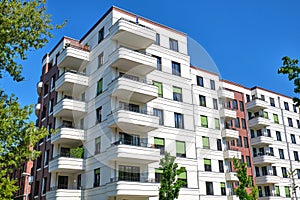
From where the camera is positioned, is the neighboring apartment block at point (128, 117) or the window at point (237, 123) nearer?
the neighboring apartment block at point (128, 117)

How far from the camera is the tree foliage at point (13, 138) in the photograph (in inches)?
562

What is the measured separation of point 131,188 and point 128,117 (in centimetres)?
590

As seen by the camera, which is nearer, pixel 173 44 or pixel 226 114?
pixel 173 44

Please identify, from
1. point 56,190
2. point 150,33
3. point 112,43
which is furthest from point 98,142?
point 150,33

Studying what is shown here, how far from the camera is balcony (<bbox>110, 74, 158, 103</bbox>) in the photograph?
28359 mm

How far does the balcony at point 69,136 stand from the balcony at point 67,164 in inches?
68.0

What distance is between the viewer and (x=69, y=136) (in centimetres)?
3144

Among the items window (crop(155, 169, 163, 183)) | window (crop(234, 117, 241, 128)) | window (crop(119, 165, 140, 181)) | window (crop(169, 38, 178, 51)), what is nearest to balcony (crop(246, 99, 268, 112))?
window (crop(234, 117, 241, 128))

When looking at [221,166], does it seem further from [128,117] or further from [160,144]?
[128,117]

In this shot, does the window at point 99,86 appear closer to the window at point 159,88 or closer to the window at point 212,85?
the window at point 159,88

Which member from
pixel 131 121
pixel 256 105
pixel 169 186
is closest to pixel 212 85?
pixel 256 105

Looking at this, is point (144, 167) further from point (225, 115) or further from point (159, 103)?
point (225, 115)

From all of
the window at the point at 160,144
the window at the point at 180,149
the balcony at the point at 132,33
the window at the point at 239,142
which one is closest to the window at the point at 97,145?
the window at the point at 160,144

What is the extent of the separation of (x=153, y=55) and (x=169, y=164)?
12.3m
